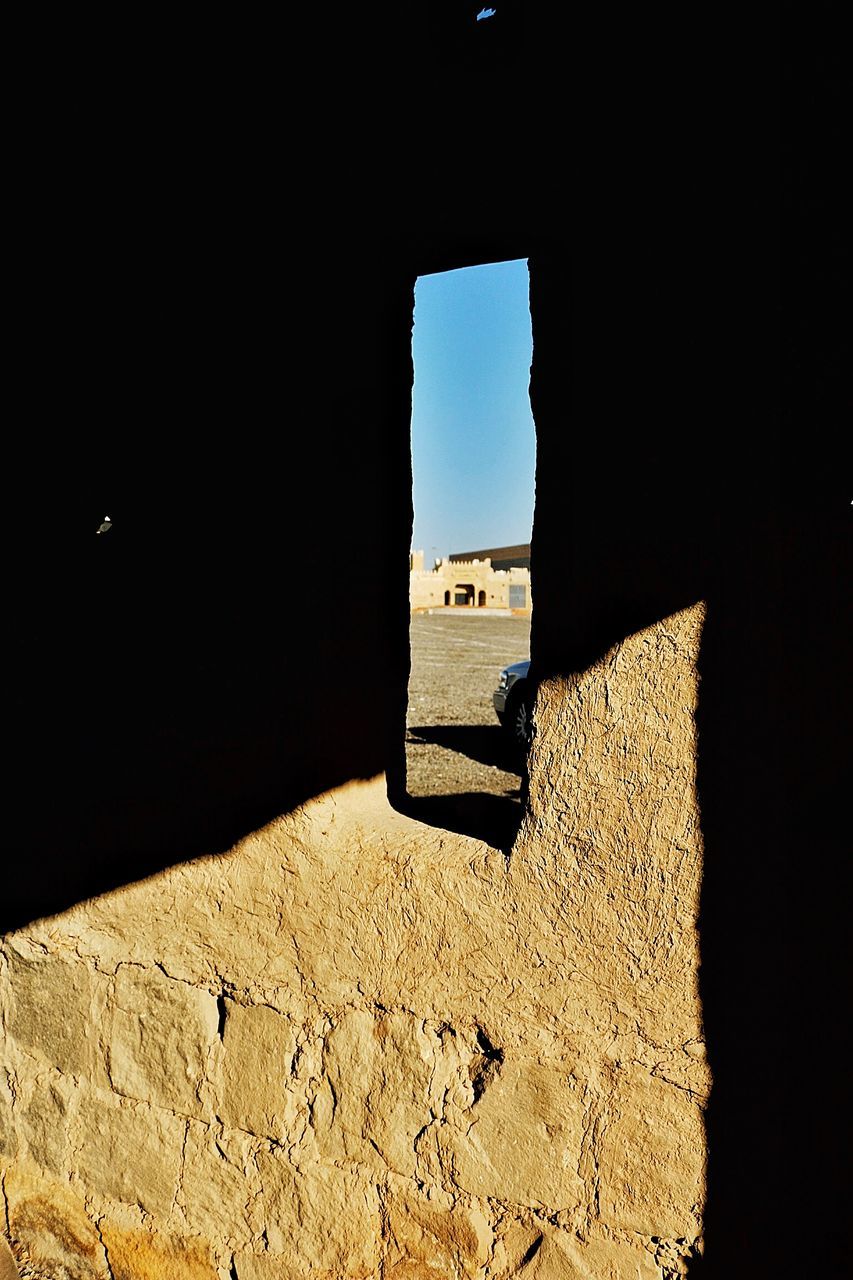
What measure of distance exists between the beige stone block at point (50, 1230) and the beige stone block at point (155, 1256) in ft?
0.15

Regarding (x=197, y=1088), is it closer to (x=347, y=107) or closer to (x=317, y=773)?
(x=317, y=773)

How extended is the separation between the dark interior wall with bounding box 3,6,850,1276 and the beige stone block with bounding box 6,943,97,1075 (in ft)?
0.52

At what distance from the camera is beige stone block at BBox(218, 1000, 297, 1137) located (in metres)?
1.79

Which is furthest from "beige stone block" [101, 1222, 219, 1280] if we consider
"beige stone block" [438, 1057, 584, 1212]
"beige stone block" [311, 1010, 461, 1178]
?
"beige stone block" [438, 1057, 584, 1212]

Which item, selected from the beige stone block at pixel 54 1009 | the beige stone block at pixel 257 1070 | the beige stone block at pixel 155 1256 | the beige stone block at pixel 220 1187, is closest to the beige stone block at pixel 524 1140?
the beige stone block at pixel 257 1070

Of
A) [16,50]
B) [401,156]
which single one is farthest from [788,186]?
[16,50]

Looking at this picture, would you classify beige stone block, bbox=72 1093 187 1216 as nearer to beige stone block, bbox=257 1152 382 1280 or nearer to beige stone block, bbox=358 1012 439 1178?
beige stone block, bbox=257 1152 382 1280

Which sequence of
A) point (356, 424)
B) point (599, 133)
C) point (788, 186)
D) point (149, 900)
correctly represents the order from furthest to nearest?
point (149, 900) < point (356, 424) < point (599, 133) < point (788, 186)

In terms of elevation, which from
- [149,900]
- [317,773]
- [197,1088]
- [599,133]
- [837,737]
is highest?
[599,133]

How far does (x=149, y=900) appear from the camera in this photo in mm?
1957

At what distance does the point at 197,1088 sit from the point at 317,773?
79cm

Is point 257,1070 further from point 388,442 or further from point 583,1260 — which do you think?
point 388,442

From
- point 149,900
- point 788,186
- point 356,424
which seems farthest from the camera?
point 149,900

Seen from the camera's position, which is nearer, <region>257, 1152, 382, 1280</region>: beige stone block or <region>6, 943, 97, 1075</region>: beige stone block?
<region>257, 1152, 382, 1280</region>: beige stone block
